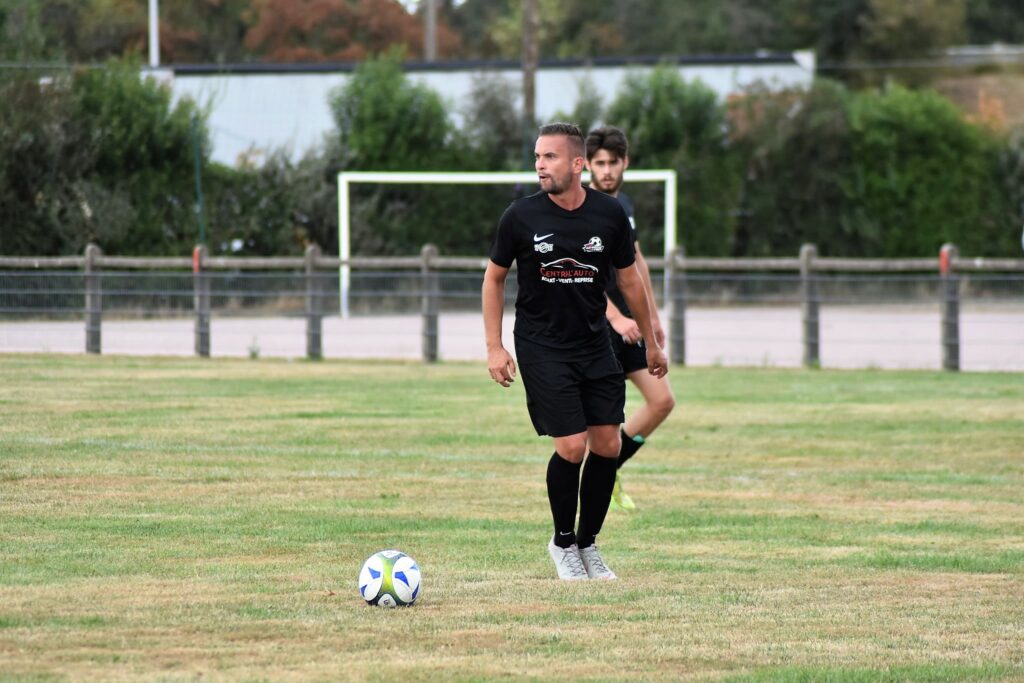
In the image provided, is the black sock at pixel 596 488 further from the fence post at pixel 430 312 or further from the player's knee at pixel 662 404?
the fence post at pixel 430 312

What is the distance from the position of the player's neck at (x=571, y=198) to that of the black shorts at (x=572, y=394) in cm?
67

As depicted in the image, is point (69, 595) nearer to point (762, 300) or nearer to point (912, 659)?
point (912, 659)

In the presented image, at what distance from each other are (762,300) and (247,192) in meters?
13.1

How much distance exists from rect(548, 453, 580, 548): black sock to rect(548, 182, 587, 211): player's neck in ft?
3.60

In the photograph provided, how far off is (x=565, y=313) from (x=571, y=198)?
49 centimetres

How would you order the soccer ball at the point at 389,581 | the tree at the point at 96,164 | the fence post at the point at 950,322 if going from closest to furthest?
the soccer ball at the point at 389,581 → the fence post at the point at 950,322 → the tree at the point at 96,164

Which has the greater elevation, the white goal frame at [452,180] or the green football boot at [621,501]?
the white goal frame at [452,180]

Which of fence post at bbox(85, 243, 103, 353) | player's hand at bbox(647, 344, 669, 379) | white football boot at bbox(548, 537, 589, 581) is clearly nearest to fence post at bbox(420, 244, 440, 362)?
fence post at bbox(85, 243, 103, 353)

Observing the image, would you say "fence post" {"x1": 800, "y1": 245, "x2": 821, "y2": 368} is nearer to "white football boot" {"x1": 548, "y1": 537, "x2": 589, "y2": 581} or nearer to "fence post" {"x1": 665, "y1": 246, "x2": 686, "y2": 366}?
"fence post" {"x1": 665, "y1": 246, "x2": 686, "y2": 366}

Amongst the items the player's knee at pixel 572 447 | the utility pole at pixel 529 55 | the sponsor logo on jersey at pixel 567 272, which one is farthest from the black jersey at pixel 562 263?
the utility pole at pixel 529 55

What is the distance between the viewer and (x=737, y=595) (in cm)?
688

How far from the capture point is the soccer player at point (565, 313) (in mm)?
7125

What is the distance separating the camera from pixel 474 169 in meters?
35.2

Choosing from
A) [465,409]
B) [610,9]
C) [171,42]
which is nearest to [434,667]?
[465,409]
